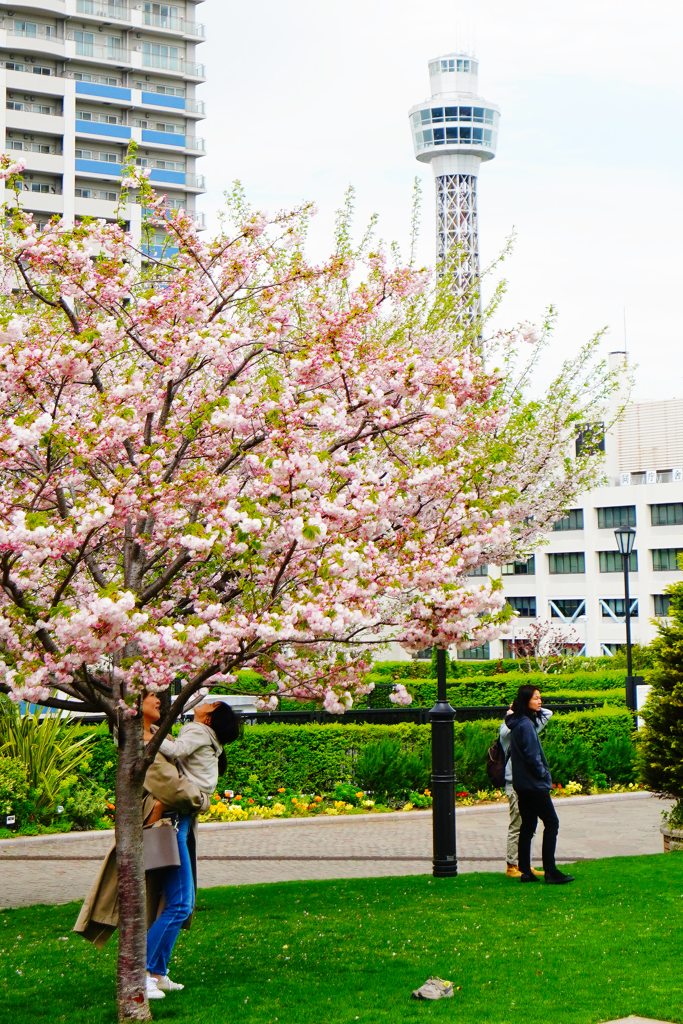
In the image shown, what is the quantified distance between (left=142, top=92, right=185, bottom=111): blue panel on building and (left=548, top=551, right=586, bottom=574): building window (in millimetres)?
42949

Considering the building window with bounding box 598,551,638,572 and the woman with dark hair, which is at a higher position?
the building window with bounding box 598,551,638,572

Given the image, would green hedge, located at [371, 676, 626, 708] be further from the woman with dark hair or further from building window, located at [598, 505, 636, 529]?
building window, located at [598, 505, 636, 529]

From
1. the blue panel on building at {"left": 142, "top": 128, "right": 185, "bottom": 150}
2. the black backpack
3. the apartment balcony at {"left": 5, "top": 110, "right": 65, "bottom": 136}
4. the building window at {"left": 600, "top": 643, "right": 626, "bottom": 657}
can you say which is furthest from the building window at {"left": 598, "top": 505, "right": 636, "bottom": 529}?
the black backpack

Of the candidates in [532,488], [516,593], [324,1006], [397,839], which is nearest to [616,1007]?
[324,1006]

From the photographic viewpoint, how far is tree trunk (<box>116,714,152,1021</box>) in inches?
272

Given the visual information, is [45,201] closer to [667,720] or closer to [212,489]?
[667,720]

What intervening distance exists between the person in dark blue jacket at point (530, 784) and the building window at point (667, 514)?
209ft

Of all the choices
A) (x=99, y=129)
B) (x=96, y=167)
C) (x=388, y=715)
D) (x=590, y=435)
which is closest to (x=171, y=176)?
(x=99, y=129)

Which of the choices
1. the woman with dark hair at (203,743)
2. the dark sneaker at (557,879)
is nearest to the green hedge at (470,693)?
the dark sneaker at (557,879)

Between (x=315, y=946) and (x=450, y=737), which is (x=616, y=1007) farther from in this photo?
(x=450, y=737)

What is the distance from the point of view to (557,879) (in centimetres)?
1088

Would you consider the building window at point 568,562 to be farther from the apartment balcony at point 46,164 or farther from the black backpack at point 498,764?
the black backpack at point 498,764

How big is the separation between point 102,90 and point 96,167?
19.7ft

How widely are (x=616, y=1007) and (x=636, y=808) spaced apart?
418 inches
